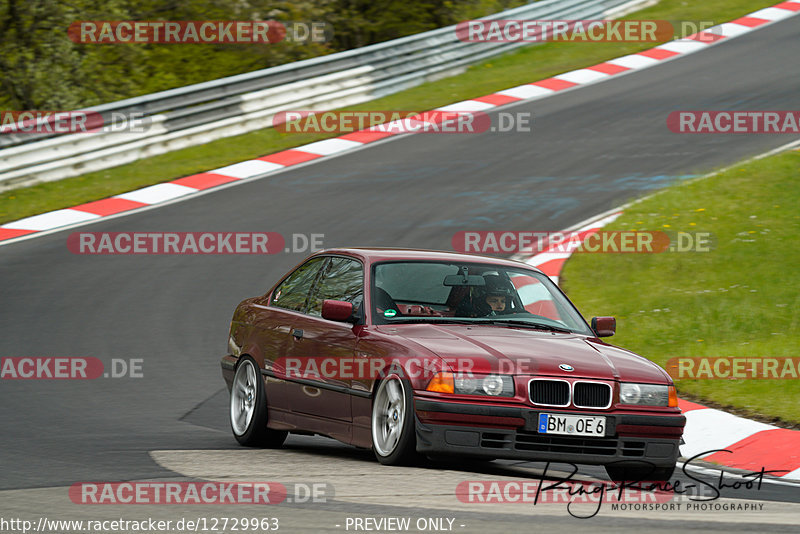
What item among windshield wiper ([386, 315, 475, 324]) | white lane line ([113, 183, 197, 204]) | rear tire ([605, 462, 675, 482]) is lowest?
rear tire ([605, 462, 675, 482])

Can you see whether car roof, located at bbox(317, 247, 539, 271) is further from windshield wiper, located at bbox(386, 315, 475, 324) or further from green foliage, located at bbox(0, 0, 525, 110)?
green foliage, located at bbox(0, 0, 525, 110)

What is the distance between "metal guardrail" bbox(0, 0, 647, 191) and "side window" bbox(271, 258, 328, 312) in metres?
10.2

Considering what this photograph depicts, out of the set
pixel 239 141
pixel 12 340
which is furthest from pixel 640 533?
pixel 239 141

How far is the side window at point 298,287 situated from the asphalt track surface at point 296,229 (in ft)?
3.45

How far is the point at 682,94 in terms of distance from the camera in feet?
71.7

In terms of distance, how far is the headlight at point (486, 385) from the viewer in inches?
269

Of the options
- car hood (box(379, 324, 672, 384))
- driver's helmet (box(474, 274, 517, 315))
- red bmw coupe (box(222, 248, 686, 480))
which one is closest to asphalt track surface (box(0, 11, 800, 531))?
red bmw coupe (box(222, 248, 686, 480))

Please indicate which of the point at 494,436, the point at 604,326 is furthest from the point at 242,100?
the point at 494,436

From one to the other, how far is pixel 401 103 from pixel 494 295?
50.2 ft

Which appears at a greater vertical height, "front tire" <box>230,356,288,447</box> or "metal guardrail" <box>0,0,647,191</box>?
"metal guardrail" <box>0,0,647,191</box>

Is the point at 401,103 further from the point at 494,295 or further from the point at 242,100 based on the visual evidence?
the point at 494,295

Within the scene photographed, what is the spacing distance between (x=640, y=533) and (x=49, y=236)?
39.0 ft

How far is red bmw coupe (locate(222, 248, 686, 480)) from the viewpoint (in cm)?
680

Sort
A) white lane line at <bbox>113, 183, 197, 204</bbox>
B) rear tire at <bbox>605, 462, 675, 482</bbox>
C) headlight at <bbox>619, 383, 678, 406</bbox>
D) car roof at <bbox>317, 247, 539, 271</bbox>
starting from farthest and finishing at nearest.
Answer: white lane line at <bbox>113, 183, 197, 204</bbox>
car roof at <bbox>317, 247, 539, 271</bbox>
rear tire at <bbox>605, 462, 675, 482</bbox>
headlight at <bbox>619, 383, 678, 406</bbox>
